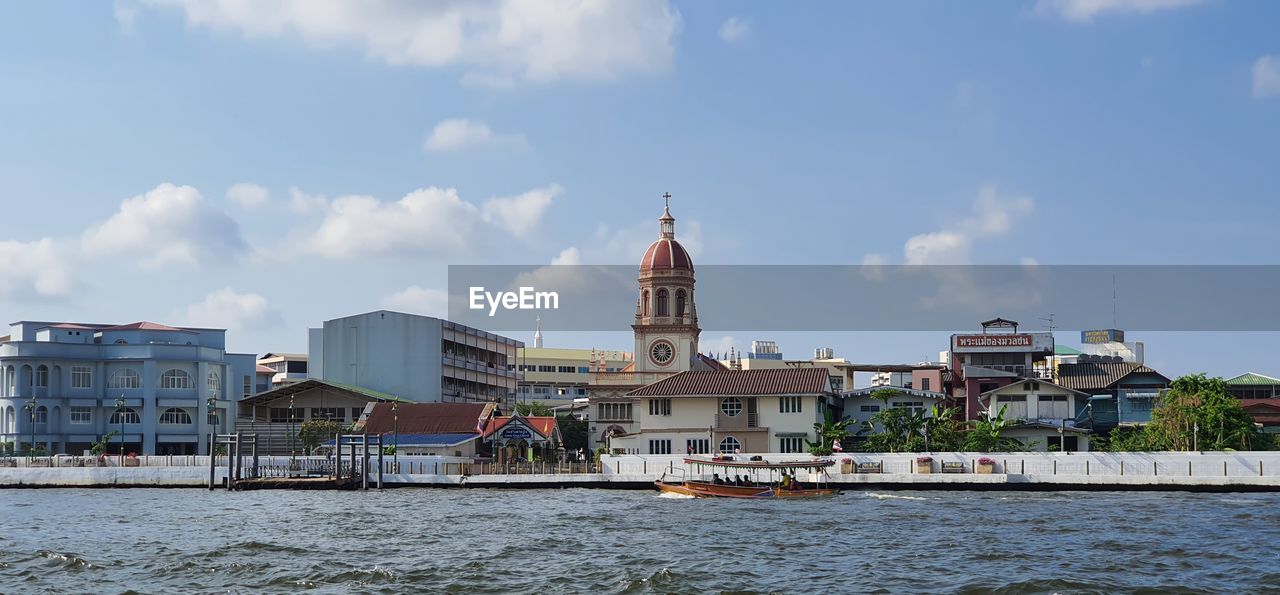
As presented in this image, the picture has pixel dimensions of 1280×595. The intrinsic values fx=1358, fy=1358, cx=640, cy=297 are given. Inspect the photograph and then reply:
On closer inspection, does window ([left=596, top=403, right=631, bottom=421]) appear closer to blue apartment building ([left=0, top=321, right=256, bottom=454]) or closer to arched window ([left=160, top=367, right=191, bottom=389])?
blue apartment building ([left=0, top=321, right=256, bottom=454])

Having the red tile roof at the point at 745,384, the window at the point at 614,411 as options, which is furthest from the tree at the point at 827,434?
the window at the point at 614,411

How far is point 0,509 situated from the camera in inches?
2194

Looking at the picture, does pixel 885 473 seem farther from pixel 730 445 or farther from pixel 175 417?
pixel 175 417

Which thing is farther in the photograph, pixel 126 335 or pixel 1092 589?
pixel 126 335

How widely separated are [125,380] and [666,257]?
40.4m

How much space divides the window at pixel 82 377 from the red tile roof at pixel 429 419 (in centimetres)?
2254

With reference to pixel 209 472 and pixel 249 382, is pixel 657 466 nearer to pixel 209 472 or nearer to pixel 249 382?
pixel 209 472

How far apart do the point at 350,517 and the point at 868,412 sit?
4374 cm

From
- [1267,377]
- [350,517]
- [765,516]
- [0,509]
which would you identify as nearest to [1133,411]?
[1267,377]

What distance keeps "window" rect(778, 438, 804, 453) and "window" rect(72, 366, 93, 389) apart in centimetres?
4955

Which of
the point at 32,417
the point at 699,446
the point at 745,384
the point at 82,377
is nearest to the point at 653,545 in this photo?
the point at 699,446

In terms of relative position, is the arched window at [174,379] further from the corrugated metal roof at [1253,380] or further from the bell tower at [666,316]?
the corrugated metal roof at [1253,380]

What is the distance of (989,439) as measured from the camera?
7075 cm

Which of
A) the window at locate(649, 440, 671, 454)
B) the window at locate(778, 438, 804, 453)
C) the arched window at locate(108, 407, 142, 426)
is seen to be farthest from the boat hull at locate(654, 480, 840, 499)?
the arched window at locate(108, 407, 142, 426)
